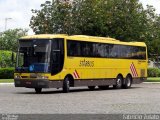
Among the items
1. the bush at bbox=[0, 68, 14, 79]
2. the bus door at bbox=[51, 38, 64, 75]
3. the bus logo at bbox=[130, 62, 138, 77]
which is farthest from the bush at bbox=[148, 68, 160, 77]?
the bus door at bbox=[51, 38, 64, 75]

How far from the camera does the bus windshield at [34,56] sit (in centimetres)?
2905

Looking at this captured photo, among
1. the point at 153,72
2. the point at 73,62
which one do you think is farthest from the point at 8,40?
the point at 73,62

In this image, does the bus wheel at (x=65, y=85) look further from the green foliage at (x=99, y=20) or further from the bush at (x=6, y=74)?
the bush at (x=6, y=74)

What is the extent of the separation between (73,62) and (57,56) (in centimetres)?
176

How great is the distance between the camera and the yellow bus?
95.6 feet

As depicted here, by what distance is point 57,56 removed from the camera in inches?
1172

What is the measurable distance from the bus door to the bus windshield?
1.07 feet

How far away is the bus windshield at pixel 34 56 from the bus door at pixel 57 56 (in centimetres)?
33

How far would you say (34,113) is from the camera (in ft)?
55.4

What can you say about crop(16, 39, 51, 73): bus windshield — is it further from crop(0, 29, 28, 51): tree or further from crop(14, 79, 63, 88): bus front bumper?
crop(0, 29, 28, 51): tree

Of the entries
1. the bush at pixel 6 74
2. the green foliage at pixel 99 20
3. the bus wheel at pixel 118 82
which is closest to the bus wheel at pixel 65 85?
the bus wheel at pixel 118 82

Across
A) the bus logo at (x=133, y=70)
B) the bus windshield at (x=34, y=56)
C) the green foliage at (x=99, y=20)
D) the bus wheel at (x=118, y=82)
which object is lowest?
the bus wheel at (x=118, y=82)

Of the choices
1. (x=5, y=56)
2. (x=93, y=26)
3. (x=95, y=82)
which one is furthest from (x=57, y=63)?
(x=5, y=56)

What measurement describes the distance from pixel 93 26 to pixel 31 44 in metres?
20.9
